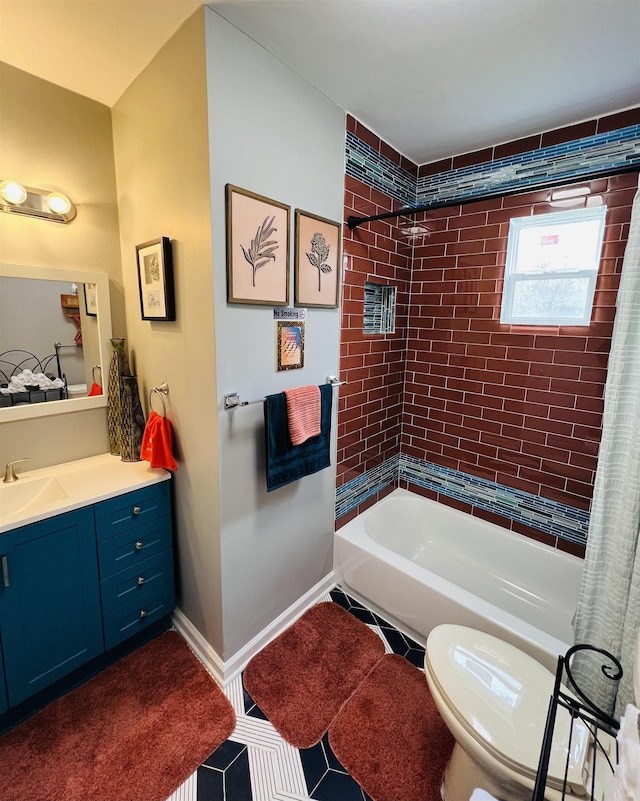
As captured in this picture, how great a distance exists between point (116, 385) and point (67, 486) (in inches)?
20.9

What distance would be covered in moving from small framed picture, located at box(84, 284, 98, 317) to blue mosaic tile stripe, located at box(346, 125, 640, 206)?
143 centimetres

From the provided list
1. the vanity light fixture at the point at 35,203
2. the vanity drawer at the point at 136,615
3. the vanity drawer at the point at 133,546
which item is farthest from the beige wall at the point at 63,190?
the vanity drawer at the point at 136,615

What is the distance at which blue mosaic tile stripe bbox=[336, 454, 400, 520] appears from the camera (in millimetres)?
2238

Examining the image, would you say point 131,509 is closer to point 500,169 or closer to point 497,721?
point 497,721

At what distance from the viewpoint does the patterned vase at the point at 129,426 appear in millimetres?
1850

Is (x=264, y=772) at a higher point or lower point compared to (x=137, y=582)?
lower

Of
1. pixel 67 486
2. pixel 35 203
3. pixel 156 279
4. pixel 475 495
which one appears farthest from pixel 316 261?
pixel 475 495

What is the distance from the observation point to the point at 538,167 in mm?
1964

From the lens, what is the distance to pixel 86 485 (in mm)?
1594

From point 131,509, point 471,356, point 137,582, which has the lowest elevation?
point 137,582

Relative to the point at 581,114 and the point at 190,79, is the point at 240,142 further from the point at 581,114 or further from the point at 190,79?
the point at 581,114

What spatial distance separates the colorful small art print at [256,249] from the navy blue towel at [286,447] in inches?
17.8

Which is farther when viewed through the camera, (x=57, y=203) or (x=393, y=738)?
(x=57, y=203)

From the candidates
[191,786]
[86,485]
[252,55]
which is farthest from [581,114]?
[191,786]
